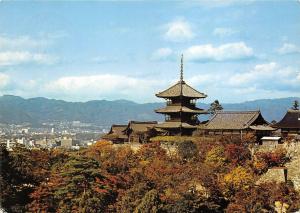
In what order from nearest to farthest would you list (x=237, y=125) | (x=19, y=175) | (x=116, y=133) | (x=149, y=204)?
(x=149, y=204) → (x=19, y=175) → (x=237, y=125) → (x=116, y=133)

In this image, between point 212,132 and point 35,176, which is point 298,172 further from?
point 35,176

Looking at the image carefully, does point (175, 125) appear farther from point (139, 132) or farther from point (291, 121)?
point (291, 121)

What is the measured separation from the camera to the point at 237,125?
29.2 meters

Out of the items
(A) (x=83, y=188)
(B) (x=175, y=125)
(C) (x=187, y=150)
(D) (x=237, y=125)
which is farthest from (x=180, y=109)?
(A) (x=83, y=188)

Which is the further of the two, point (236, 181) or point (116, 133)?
point (116, 133)

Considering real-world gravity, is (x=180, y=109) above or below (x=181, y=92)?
below

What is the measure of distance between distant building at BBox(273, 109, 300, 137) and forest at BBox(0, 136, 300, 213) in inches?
195

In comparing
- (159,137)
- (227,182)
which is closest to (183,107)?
(159,137)

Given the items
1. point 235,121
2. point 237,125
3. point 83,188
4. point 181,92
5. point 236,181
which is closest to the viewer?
point 83,188

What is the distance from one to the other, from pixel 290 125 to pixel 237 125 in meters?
3.77

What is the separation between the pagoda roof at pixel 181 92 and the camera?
32.4 m

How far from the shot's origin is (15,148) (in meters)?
26.8

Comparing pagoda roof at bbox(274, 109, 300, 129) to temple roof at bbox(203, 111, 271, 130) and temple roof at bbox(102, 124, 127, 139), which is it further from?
temple roof at bbox(102, 124, 127, 139)

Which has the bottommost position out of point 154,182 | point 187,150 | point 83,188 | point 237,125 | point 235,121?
point 83,188
